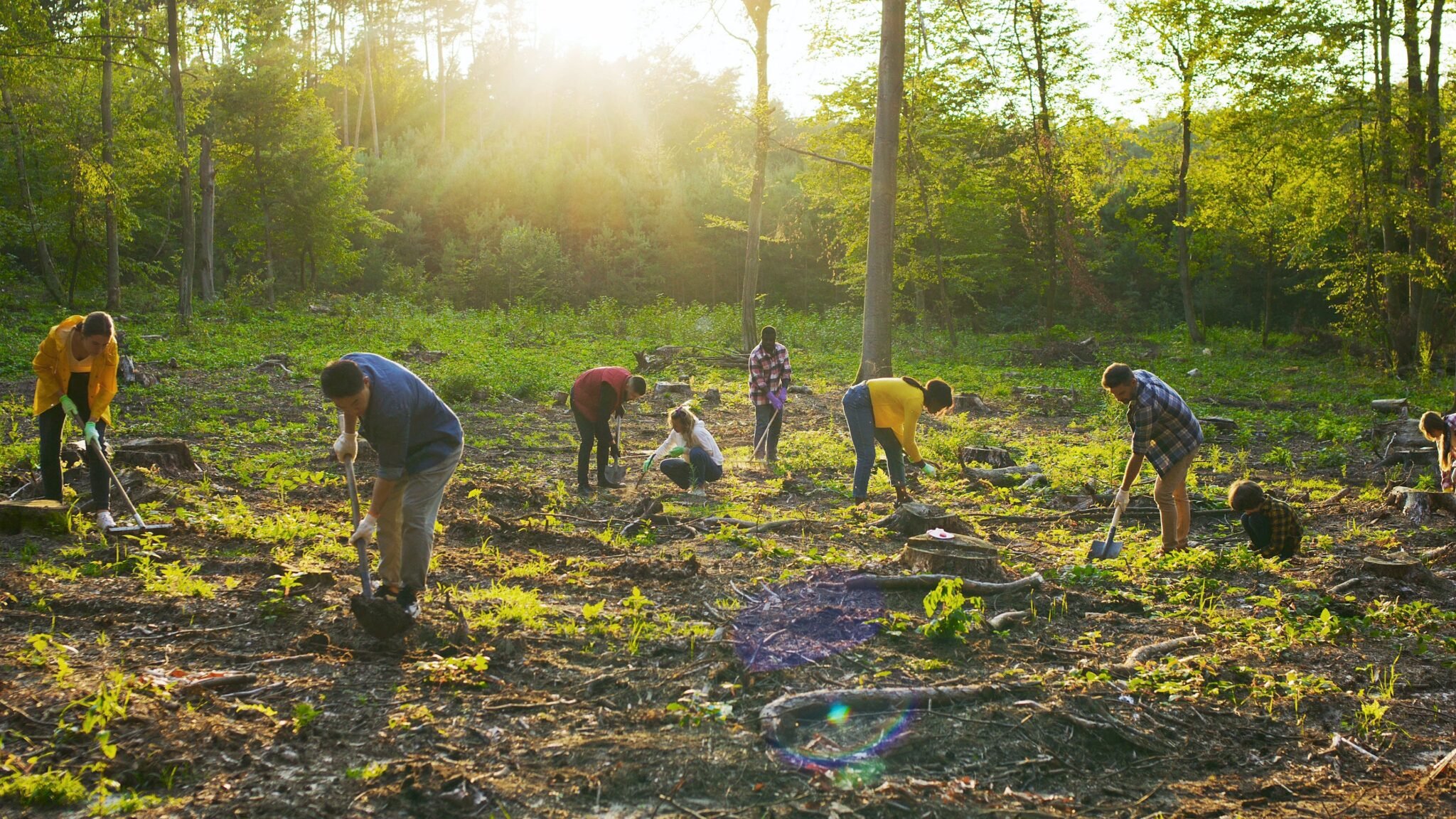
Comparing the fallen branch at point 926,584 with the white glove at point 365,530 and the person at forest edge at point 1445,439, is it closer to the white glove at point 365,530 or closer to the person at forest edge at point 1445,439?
the white glove at point 365,530

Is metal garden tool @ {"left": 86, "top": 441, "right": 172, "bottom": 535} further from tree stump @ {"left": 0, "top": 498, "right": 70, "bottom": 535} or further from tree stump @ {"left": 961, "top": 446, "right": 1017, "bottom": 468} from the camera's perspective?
tree stump @ {"left": 961, "top": 446, "right": 1017, "bottom": 468}

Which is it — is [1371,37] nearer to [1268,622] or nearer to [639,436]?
[639,436]

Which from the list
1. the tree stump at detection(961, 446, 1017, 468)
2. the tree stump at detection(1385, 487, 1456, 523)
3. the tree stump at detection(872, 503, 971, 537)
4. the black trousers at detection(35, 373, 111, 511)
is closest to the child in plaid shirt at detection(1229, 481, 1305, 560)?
the tree stump at detection(1385, 487, 1456, 523)

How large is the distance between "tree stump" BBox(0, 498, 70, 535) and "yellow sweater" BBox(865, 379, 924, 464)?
5.97m

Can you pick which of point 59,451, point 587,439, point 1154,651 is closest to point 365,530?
point 59,451

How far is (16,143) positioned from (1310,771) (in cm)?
2864

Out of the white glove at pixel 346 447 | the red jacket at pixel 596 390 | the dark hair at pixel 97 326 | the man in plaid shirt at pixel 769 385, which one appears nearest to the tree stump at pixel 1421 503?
the man in plaid shirt at pixel 769 385

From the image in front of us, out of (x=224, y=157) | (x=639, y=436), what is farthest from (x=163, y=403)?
(x=224, y=157)

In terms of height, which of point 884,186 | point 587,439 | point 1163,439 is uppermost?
point 884,186

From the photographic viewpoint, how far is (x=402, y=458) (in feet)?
15.6

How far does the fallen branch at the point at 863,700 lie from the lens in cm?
407

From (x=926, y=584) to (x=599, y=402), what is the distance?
13.0 ft

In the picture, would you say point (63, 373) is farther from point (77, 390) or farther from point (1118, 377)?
point (1118, 377)

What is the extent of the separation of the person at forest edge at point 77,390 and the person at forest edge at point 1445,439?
33.2 feet
